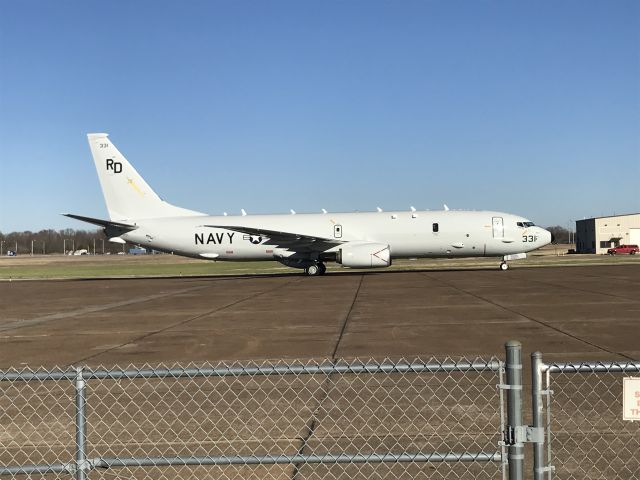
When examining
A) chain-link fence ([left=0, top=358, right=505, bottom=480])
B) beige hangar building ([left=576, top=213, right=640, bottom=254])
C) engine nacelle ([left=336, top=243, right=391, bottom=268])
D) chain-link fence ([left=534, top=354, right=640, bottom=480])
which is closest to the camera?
chain-link fence ([left=534, top=354, right=640, bottom=480])

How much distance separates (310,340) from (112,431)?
6137mm

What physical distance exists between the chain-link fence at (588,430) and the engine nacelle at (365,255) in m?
26.0

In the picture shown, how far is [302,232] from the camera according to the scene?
3694 cm

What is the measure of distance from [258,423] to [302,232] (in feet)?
99.0

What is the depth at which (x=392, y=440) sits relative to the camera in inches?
241

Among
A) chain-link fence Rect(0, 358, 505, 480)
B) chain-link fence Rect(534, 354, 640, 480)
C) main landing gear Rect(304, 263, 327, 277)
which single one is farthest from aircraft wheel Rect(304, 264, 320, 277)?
chain-link fence Rect(534, 354, 640, 480)

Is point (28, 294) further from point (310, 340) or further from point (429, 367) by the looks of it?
point (429, 367)

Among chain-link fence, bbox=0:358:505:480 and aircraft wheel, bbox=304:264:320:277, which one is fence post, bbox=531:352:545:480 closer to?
chain-link fence, bbox=0:358:505:480

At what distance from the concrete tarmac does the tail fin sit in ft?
41.3

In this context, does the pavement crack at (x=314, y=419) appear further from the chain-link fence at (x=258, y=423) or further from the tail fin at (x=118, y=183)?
the tail fin at (x=118, y=183)

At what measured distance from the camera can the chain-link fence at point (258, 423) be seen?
4367mm

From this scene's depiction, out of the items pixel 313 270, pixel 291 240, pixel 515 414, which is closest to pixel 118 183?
pixel 291 240

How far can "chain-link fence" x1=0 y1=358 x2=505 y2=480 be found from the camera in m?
4.37

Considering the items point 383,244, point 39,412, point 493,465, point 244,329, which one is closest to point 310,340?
point 244,329
